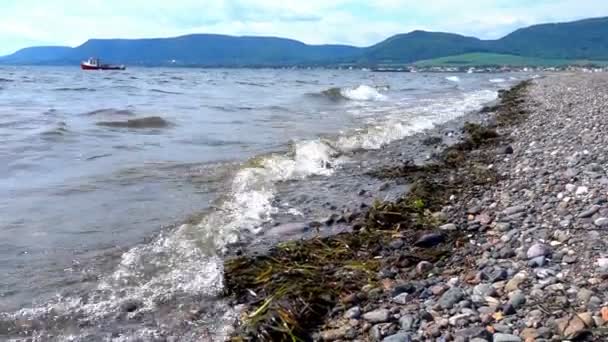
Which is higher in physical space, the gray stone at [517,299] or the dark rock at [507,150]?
the dark rock at [507,150]

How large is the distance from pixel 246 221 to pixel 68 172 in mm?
5069

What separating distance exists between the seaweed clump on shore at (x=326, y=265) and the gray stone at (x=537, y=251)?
2.73 ft

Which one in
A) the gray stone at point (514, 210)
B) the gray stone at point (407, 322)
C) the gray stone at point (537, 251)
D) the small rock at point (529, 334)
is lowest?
the gray stone at point (407, 322)

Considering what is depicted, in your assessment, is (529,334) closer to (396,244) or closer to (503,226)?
(503,226)

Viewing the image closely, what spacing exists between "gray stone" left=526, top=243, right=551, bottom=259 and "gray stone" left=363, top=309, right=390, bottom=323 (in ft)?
4.83

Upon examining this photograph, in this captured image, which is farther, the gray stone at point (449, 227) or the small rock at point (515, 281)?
the gray stone at point (449, 227)

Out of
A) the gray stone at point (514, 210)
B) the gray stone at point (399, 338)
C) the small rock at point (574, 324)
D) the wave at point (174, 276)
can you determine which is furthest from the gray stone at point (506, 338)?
the gray stone at point (514, 210)

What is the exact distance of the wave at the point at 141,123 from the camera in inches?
725

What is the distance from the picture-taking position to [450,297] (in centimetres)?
438

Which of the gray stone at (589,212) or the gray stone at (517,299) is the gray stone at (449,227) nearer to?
the gray stone at (589,212)

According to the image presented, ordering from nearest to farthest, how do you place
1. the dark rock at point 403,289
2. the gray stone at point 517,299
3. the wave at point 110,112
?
the gray stone at point 517,299, the dark rock at point 403,289, the wave at point 110,112

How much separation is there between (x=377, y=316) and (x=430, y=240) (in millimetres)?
1829

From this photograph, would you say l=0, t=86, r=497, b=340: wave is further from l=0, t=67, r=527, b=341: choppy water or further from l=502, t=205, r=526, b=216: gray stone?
l=502, t=205, r=526, b=216: gray stone

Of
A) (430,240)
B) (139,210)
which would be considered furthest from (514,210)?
(139,210)
